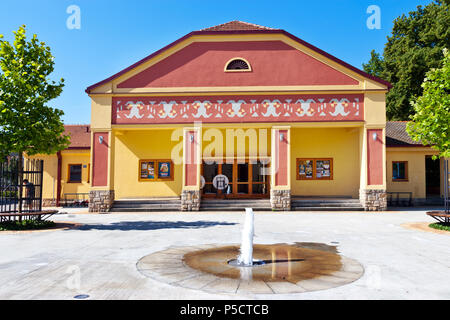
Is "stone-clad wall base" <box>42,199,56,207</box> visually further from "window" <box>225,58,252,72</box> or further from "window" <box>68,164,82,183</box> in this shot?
"window" <box>225,58,252,72</box>

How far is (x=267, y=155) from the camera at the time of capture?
65.0 feet

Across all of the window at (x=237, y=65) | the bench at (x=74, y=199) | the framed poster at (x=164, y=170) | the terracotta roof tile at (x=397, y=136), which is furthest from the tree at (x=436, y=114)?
the bench at (x=74, y=199)

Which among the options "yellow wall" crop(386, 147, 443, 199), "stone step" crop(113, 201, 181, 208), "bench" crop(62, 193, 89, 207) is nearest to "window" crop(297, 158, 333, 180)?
"yellow wall" crop(386, 147, 443, 199)

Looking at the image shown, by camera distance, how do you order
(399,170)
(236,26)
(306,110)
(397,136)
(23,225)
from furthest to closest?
(397,136) < (399,170) < (236,26) < (306,110) < (23,225)

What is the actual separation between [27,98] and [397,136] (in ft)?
65.8

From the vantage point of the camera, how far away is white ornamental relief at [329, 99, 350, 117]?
17.5m

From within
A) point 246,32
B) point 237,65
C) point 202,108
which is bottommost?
point 202,108

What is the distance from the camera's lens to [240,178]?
1989 cm

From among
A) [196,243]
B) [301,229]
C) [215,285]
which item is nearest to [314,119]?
[301,229]

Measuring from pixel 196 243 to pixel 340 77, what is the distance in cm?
1288

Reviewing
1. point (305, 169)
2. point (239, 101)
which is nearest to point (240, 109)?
point (239, 101)

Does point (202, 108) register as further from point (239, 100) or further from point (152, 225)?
point (152, 225)

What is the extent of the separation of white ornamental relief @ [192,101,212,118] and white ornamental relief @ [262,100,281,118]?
9.25 feet
